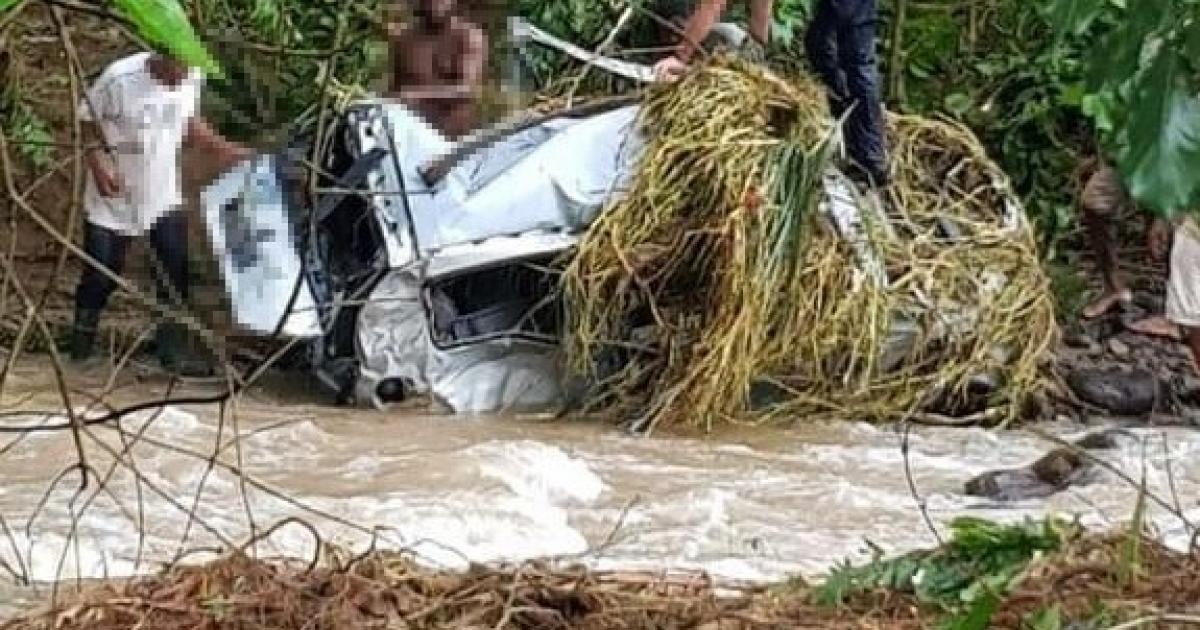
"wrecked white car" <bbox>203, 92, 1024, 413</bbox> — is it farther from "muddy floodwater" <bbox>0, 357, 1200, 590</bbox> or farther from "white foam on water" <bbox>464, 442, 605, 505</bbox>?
"white foam on water" <bbox>464, 442, 605, 505</bbox>

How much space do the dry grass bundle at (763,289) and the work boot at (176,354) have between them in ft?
4.57

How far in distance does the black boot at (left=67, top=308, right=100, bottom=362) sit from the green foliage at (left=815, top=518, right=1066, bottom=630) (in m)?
4.62

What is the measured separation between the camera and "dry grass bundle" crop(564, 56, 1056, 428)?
8.44m

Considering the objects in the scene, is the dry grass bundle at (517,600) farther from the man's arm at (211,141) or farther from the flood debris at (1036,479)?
the flood debris at (1036,479)

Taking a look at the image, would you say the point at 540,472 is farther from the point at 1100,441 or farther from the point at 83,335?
the point at 83,335

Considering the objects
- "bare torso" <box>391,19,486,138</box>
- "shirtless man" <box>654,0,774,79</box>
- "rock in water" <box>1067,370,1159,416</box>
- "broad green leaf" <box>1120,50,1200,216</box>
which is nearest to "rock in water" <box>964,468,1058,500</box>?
"rock in water" <box>1067,370,1159,416</box>

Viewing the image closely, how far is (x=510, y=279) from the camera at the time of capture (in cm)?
881

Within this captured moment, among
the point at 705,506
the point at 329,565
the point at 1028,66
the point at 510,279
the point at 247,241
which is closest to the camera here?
the point at 329,565

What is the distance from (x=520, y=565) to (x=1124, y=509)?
120 inches

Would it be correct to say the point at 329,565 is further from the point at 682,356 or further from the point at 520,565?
the point at 682,356

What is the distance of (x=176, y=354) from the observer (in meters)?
8.55

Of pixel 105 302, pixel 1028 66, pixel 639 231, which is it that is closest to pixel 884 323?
pixel 639 231

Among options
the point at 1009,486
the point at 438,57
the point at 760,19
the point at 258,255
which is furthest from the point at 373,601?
the point at 760,19

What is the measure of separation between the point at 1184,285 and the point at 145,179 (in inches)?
136
